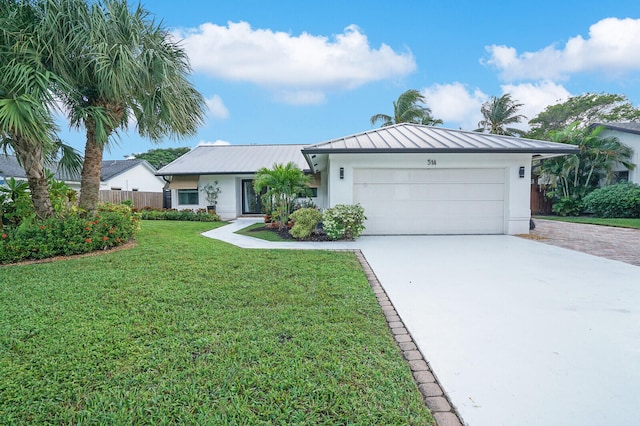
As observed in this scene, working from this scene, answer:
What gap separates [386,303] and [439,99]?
83.8 feet

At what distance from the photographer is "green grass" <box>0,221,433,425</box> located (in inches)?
87.4

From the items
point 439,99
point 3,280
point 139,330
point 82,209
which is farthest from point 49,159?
point 439,99

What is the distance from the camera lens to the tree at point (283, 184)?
1176cm

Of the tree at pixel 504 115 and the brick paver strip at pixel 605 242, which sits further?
the tree at pixel 504 115

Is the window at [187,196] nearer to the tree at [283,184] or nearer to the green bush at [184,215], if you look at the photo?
the green bush at [184,215]

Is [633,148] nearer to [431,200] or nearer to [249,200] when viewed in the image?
[431,200]

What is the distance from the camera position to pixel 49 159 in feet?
28.1

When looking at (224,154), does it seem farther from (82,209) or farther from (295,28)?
(82,209)

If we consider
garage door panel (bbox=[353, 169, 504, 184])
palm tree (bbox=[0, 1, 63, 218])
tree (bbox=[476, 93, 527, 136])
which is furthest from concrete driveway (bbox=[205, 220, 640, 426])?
tree (bbox=[476, 93, 527, 136])

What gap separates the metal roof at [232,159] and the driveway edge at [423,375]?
14.8 metres

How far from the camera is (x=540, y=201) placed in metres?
21.4

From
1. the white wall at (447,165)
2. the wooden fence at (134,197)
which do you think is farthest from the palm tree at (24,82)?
the wooden fence at (134,197)

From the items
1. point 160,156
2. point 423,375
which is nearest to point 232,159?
point 423,375

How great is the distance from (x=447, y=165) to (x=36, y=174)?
1195 cm
